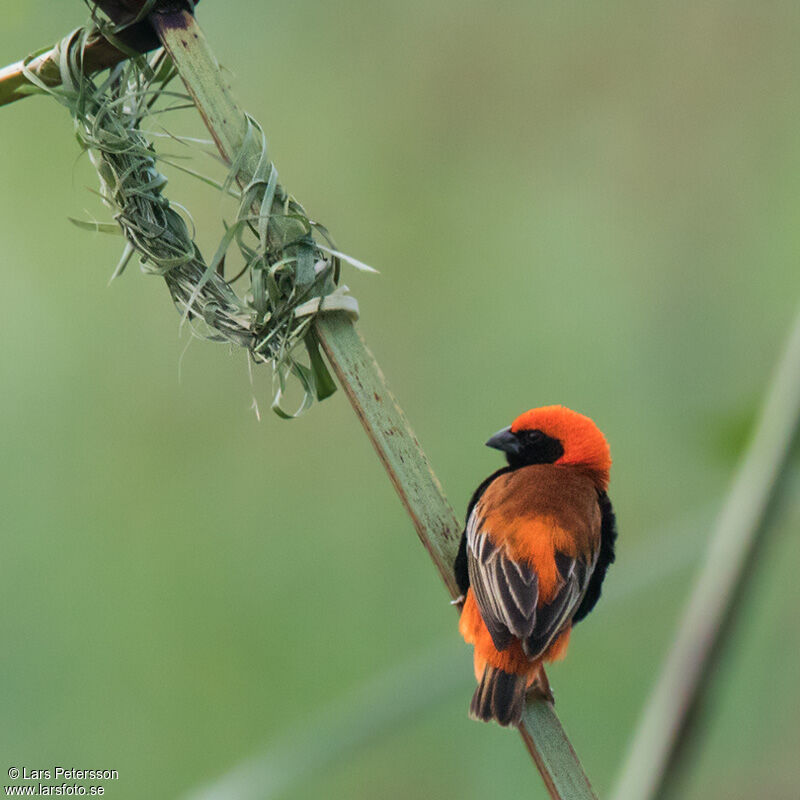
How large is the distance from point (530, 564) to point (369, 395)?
81 cm

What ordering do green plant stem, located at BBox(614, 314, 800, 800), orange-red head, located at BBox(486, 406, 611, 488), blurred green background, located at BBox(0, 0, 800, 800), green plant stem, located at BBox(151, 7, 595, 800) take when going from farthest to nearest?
blurred green background, located at BBox(0, 0, 800, 800), orange-red head, located at BBox(486, 406, 611, 488), green plant stem, located at BBox(151, 7, 595, 800), green plant stem, located at BBox(614, 314, 800, 800)

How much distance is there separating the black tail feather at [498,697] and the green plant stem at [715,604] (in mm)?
774

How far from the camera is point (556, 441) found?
231 cm

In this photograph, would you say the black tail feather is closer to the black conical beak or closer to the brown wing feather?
the brown wing feather

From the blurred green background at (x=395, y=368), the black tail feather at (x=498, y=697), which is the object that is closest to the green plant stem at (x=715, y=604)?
the black tail feather at (x=498, y=697)

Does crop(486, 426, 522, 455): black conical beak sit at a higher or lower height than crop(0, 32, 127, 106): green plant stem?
lower

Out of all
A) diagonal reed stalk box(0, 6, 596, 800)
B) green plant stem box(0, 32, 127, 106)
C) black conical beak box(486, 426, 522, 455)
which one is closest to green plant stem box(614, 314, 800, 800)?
diagonal reed stalk box(0, 6, 596, 800)

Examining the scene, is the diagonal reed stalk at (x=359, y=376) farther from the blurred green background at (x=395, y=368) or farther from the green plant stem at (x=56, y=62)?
the blurred green background at (x=395, y=368)

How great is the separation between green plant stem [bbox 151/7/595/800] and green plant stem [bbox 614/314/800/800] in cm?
53

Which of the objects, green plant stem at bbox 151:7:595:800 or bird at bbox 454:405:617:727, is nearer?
green plant stem at bbox 151:7:595:800

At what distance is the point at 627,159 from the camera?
4410 millimetres

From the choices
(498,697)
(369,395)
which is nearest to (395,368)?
(498,697)

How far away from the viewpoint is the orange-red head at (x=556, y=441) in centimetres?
226

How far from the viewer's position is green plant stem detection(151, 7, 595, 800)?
1186 mm
